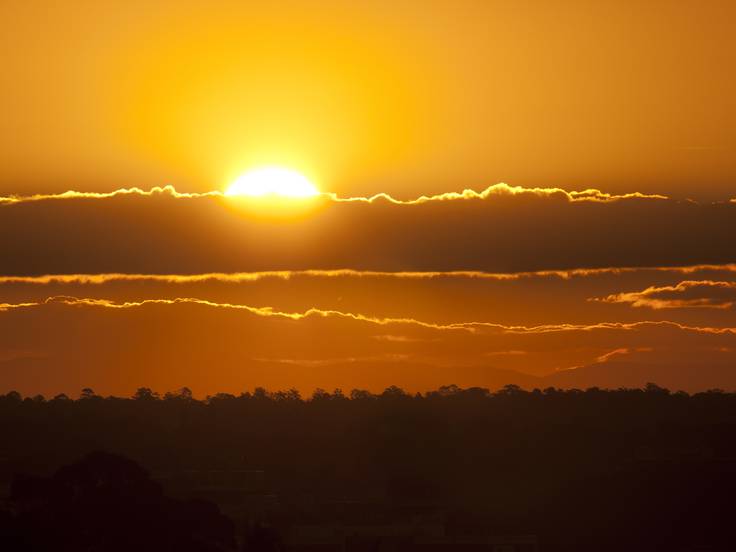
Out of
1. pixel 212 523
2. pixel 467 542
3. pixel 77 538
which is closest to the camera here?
pixel 77 538

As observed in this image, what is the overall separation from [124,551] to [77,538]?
2.86 meters

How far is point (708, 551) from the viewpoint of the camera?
653 ft

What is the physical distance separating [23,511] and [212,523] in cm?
1220

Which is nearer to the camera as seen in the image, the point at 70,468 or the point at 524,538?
the point at 70,468

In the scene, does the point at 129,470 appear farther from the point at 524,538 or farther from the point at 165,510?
the point at 524,538

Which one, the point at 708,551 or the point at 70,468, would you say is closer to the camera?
the point at 70,468

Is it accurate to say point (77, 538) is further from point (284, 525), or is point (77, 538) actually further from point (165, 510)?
point (284, 525)

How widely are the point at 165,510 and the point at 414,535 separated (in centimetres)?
7580

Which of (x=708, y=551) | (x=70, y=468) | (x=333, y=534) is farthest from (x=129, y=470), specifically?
(x=708, y=551)

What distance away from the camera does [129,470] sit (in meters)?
127

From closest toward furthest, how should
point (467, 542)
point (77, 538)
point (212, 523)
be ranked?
point (77, 538) < point (212, 523) < point (467, 542)

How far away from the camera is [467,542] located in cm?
19088

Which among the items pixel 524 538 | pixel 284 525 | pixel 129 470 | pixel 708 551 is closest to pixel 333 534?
pixel 284 525

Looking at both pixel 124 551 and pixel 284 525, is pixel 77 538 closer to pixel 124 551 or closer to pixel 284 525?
pixel 124 551
